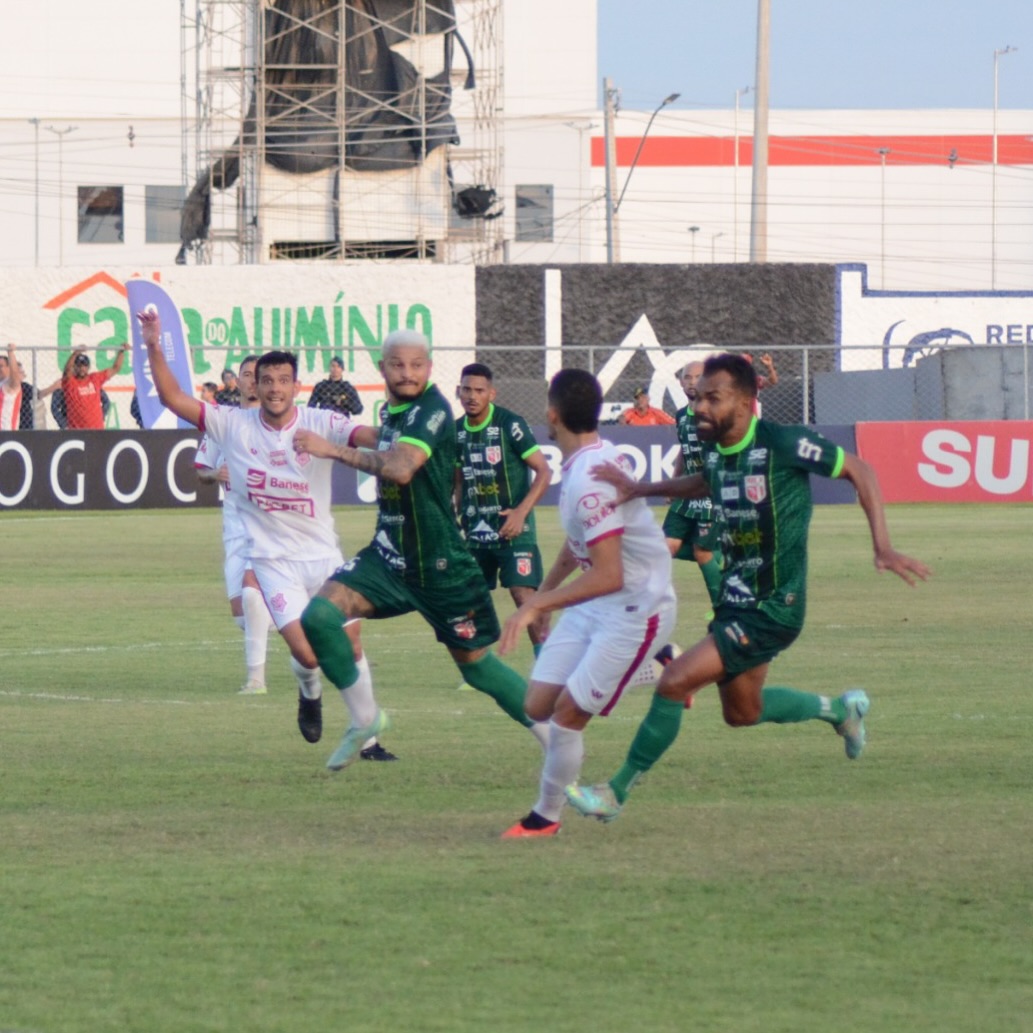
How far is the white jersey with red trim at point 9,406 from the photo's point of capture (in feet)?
86.7

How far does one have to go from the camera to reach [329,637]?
8.41 metres

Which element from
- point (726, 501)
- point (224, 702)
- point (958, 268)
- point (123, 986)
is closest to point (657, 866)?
point (726, 501)

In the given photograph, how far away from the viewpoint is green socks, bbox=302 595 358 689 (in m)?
8.41

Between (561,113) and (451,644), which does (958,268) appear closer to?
(561,113)

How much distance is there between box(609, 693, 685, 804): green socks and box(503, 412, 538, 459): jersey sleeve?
4848 mm

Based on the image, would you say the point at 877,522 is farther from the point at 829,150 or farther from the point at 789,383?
the point at 829,150

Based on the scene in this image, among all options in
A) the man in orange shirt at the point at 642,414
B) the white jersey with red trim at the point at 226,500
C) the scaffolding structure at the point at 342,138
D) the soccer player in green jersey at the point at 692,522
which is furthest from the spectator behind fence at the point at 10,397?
A: the scaffolding structure at the point at 342,138

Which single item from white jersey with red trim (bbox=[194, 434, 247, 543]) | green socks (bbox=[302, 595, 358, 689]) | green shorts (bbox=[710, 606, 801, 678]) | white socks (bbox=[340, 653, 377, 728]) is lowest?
white socks (bbox=[340, 653, 377, 728])

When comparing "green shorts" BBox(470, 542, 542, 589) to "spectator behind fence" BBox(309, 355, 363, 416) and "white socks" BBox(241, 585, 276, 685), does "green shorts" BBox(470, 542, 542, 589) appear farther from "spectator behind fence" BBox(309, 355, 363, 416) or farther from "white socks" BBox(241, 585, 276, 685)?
"spectator behind fence" BBox(309, 355, 363, 416)

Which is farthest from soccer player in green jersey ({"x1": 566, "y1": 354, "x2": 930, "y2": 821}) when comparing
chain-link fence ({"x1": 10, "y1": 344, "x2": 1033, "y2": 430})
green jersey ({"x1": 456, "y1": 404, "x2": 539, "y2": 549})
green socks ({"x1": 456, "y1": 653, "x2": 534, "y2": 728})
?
chain-link fence ({"x1": 10, "y1": 344, "x2": 1033, "y2": 430})

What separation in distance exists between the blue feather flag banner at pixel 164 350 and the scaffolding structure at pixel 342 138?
50.3 feet

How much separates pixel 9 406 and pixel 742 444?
20.8 metres

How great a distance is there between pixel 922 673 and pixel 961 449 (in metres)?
17.8

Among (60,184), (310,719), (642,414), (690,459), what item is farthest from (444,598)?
(60,184)
